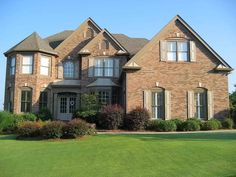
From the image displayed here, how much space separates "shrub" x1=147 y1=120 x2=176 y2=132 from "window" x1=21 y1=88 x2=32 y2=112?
40.3 feet

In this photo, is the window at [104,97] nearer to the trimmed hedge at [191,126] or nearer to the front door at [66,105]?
the front door at [66,105]

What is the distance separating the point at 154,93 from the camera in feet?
88.1

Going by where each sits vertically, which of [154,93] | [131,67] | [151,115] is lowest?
[151,115]

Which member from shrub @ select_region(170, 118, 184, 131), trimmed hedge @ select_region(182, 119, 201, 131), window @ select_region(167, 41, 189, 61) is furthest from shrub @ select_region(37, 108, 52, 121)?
trimmed hedge @ select_region(182, 119, 201, 131)

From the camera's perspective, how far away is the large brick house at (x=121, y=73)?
26.7 metres

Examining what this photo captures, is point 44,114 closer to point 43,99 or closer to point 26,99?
point 43,99

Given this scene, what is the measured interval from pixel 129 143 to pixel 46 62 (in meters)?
19.1

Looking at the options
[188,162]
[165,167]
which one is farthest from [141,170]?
[188,162]

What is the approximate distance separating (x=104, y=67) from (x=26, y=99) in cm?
826

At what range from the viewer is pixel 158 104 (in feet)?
87.5

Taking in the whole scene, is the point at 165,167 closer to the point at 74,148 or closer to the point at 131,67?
the point at 74,148

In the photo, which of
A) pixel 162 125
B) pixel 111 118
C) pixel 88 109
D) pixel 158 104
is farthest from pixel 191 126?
pixel 88 109

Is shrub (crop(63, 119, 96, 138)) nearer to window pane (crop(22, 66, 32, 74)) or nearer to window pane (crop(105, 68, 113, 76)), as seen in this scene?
window pane (crop(22, 66, 32, 74))

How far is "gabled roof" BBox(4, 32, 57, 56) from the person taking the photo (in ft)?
101
